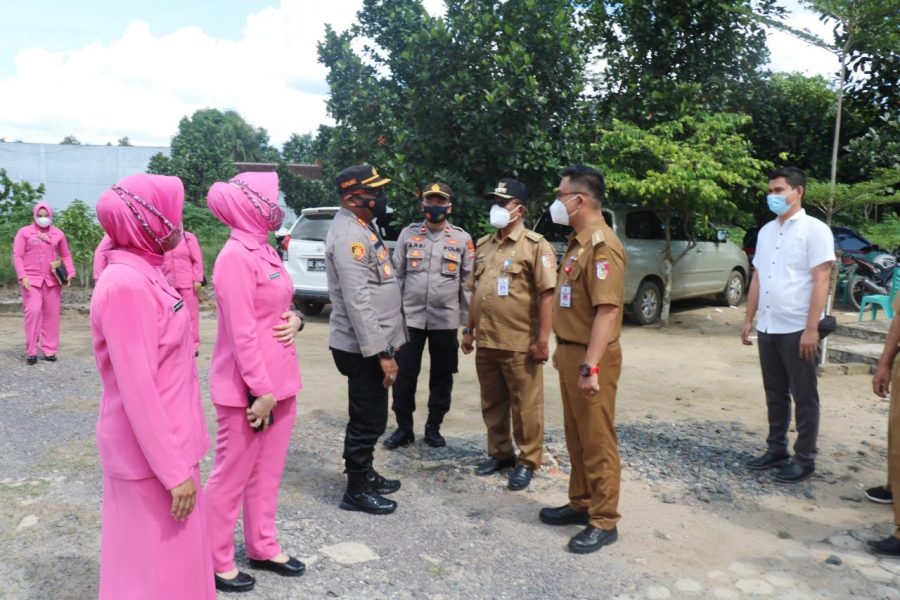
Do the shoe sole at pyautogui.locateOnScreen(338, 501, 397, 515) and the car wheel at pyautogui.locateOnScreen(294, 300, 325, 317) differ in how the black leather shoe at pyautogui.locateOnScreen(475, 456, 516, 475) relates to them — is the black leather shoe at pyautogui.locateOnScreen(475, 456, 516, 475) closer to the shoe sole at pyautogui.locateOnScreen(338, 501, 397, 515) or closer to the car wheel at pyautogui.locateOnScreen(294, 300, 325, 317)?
the shoe sole at pyautogui.locateOnScreen(338, 501, 397, 515)

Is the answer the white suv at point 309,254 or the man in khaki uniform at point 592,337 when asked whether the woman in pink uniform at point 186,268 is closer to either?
the white suv at point 309,254

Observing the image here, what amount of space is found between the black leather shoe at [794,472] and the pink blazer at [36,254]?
7.41m

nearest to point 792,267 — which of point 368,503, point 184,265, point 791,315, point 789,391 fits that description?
point 791,315

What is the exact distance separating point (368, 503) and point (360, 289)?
118 centimetres

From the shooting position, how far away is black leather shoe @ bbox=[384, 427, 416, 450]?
5152mm

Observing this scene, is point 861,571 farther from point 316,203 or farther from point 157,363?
point 316,203

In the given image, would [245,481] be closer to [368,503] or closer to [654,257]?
[368,503]

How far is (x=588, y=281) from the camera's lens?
3.55 meters

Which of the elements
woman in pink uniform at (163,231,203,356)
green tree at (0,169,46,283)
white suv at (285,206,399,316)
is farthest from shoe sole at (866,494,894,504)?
green tree at (0,169,46,283)

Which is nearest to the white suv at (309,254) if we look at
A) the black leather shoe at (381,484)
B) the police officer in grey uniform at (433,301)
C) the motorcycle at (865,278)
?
the police officer in grey uniform at (433,301)

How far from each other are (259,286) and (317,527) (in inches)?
57.6

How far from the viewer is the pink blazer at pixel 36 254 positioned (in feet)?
25.9

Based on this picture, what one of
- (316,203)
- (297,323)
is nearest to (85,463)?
(297,323)

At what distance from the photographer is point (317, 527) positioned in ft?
12.5
